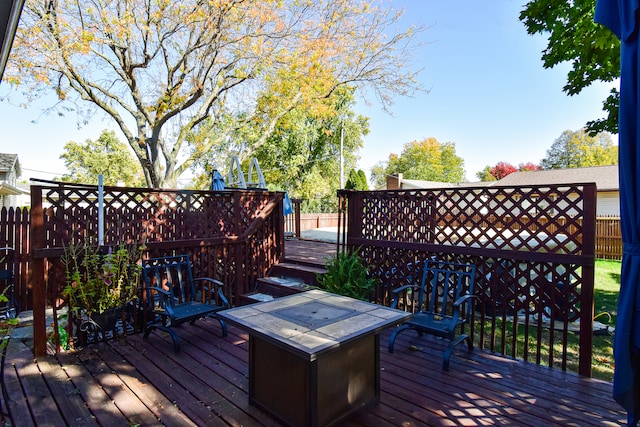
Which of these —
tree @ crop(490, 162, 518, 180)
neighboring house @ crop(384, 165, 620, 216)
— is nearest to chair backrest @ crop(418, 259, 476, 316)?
neighboring house @ crop(384, 165, 620, 216)

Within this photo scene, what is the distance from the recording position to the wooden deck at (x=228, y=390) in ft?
7.48

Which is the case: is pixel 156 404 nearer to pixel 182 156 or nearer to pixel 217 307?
pixel 217 307

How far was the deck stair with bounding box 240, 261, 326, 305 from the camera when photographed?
4.92 metres

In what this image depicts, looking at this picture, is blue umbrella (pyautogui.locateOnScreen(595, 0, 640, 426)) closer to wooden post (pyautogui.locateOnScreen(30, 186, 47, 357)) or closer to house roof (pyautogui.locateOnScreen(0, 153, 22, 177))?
wooden post (pyautogui.locateOnScreen(30, 186, 47, 357))

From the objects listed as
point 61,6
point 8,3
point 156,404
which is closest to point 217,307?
point 156,404

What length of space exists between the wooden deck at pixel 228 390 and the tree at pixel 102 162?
27.0m

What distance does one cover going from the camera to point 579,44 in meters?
5.06

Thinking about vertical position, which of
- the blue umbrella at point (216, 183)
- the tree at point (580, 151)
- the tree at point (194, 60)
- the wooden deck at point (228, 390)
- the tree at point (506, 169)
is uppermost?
the tree at point (580, 151)

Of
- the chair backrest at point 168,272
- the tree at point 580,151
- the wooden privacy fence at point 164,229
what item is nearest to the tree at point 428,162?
the tree at point 580,151

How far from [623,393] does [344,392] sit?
4.70 feet

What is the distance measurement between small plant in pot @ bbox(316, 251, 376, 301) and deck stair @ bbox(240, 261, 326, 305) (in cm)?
48

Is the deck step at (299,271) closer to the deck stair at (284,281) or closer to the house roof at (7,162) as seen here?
the deck stair at (284,281)

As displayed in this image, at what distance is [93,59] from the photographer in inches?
336

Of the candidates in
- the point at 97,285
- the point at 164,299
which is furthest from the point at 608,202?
the point at 97,285
